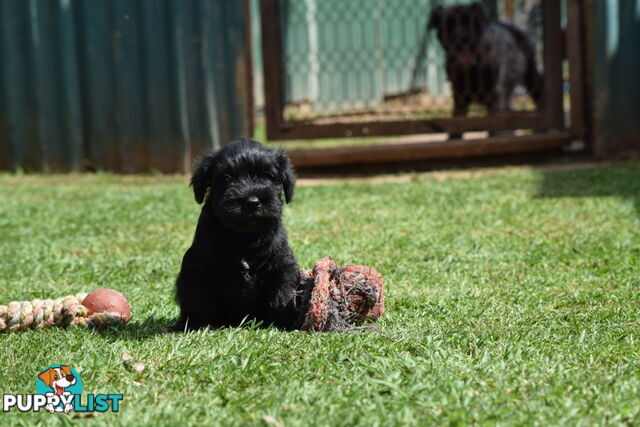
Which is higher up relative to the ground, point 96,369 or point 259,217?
point 259,217

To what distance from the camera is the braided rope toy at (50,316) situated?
3.87m

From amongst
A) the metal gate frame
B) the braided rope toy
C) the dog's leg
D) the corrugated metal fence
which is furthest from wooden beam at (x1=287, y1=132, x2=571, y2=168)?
the braided rope toy

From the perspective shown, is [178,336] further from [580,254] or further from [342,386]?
[580,254]

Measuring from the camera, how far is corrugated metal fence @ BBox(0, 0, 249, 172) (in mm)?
9781

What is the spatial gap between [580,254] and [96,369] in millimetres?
3486

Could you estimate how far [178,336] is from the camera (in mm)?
3594

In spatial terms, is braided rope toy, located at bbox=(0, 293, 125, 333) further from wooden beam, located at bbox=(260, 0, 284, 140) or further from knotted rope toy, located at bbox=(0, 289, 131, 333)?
wooden beam, located at bbox=(260, 0, 284, 140)

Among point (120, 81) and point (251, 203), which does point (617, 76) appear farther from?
point (251, 203)

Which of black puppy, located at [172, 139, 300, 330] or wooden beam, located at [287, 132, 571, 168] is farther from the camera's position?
wooden beam, located at [287, 132, 571, 168]

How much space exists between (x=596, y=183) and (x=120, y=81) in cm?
545

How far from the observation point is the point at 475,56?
11102mm

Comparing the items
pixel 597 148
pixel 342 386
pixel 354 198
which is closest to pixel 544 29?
pixel 597 148

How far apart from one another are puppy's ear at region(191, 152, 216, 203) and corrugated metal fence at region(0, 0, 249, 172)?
592 centimetres

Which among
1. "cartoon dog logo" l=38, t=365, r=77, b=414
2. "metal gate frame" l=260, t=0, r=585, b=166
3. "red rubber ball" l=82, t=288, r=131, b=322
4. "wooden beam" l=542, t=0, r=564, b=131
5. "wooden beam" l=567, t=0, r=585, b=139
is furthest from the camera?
"wooden beam" l=542, t=0, r=564, b=131
